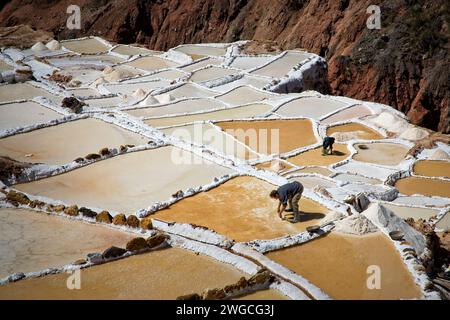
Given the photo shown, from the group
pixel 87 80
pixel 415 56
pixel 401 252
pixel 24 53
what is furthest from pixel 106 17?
pixel 401 252

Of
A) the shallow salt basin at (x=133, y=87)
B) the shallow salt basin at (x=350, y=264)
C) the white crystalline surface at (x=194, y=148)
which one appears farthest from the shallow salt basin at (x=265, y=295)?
the shallow salt basin at (x=133, y=87)

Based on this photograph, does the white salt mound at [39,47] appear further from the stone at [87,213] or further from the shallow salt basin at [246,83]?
the stone at [87,213]

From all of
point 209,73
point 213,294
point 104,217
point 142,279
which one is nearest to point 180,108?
point 209,73

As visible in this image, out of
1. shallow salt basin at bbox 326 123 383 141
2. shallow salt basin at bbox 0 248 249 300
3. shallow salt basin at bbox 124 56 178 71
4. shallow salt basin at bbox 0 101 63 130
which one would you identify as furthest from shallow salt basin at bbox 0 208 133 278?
shallow salt basin at bbox 124 56 178 71

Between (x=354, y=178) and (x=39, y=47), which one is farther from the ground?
(x=39, y=47)

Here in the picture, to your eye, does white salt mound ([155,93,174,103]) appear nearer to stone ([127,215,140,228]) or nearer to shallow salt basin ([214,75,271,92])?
shallow salt basin ([214,75,271,92])

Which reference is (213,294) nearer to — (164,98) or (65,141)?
(65,141)
